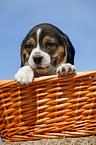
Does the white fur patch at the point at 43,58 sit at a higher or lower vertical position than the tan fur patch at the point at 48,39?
lower

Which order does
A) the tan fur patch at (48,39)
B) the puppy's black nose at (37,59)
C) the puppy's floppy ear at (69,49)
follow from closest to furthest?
the puppy's black nose at (37,59) < the tan fur patch at (48,39) < the puppy's floppy ear at (69,49)

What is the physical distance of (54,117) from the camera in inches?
80.5

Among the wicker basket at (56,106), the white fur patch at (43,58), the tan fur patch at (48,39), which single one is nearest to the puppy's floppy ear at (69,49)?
the tan fur patch at (48,39)

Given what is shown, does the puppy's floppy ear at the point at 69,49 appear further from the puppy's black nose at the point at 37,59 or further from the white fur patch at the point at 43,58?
the puppy's black nose at the point at 37,59

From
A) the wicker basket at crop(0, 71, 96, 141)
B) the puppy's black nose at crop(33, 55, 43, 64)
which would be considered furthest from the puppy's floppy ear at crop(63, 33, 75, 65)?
the wicker basket at crop(0, 71, 96, 141)

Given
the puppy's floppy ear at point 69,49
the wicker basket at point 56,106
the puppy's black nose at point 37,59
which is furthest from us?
the puppy's floppy ear at point 69,49

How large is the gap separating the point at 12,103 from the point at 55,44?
1179mm

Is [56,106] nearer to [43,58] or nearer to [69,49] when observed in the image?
[43,58]

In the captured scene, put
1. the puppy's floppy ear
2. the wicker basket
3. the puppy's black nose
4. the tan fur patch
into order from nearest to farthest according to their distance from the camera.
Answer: the wicker basket < the puppy's black nose < the tan fur patch < the puppy's floppy ear

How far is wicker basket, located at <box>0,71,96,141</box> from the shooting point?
1.99 m

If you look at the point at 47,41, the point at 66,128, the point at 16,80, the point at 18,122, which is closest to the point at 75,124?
the point at 66,128

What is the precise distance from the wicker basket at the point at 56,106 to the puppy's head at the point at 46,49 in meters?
0.72

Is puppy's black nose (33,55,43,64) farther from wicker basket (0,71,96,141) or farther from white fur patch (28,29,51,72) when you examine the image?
wicker basket (0,71,96,141)

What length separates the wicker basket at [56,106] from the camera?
1992mm
